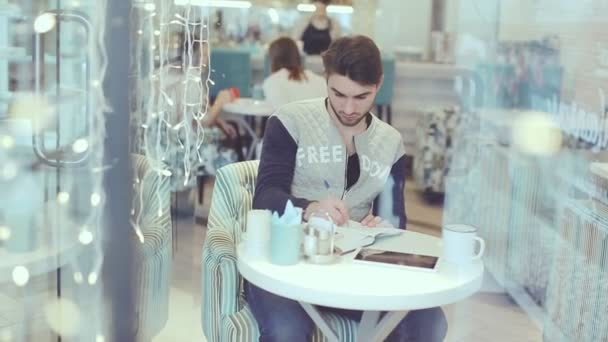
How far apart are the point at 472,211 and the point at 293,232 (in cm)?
206

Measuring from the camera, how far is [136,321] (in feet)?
3.86

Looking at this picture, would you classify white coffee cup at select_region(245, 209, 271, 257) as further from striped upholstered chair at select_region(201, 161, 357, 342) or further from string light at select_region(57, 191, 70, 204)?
string light at select_region(57, 191, 70, 204)

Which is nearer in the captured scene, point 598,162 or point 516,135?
point 598,162

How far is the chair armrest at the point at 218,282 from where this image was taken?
78.2 inches

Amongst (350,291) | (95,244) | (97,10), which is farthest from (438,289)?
(97,10)

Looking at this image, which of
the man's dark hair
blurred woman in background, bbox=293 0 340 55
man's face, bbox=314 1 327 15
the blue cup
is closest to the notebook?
the blue cup

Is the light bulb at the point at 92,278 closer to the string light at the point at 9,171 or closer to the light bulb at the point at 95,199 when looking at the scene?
the light bulb at the point at 95,199

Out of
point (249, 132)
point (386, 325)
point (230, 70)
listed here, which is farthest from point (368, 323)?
point (230, 70)

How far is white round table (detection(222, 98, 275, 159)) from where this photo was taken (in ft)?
9.52

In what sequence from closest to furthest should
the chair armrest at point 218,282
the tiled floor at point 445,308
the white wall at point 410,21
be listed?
the chair armrest at point 218,282
the tiled floor at point 445,308
the white wall at point 410,21

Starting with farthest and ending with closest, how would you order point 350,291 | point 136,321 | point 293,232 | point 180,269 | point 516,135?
point 516,135
point 180,269
point 293,232
point 350,291
point 136,321

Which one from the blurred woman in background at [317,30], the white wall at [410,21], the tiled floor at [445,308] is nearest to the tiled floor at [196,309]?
the tiled floor at [445,308]

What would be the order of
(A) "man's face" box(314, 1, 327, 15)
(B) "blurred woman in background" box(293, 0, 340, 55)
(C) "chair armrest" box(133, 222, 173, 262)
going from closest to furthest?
(C) "chair armrest" box(133, 222, 173, 262) < (B) "blurred woman in background" box(293, 0, 340, 55) < (A) "man's face" box(314, 1, 327, 15)

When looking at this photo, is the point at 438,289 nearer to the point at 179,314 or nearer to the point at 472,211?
the point at 179,314
